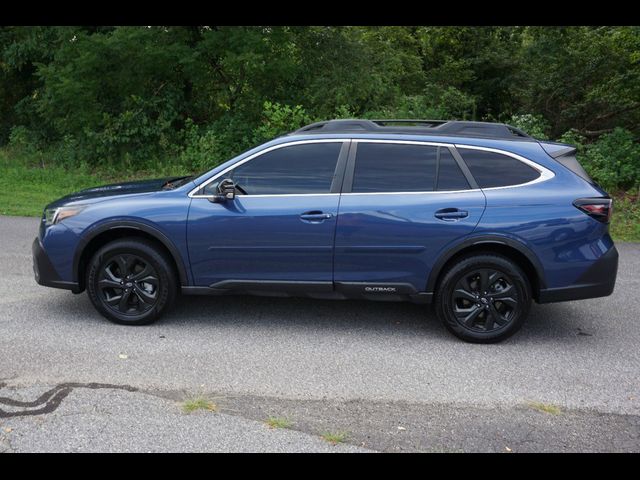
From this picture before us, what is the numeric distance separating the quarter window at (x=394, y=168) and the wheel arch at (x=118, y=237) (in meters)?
1.58

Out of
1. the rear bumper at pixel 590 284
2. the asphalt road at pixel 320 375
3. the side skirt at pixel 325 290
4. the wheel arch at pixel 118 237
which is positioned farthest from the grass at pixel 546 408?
the wheel arch at pixel 118 237

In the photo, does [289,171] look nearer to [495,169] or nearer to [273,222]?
[273,222]

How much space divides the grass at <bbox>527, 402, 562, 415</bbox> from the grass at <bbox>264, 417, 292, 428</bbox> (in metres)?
1.57

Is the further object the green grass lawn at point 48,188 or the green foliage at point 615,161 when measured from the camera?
the green foliage at point 615,161

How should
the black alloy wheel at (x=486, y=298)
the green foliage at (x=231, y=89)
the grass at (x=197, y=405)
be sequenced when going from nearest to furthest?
1. the grass at (x=197, y=405)
2. the black alloy wheel at (x=486, y=298)
3. the green foliage at (x=231, y=89)

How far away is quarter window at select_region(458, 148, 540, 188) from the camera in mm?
5293

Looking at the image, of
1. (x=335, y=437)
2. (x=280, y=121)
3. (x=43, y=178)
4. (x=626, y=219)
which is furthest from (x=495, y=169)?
(x=43, y=178)

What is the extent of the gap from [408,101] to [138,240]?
10534 mm

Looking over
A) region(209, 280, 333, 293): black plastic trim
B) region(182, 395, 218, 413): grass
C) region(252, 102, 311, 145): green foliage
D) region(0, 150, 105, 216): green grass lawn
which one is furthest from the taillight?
region(252, 102, 311, 145): green foliage

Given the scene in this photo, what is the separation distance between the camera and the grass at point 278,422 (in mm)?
3852

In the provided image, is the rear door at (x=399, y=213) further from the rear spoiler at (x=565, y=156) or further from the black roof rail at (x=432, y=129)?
the rear spoiler at (x=565, y=156)

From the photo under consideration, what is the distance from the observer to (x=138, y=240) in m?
5.51

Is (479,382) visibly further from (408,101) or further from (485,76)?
(485,76)

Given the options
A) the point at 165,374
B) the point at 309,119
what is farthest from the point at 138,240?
the point at 309,119
